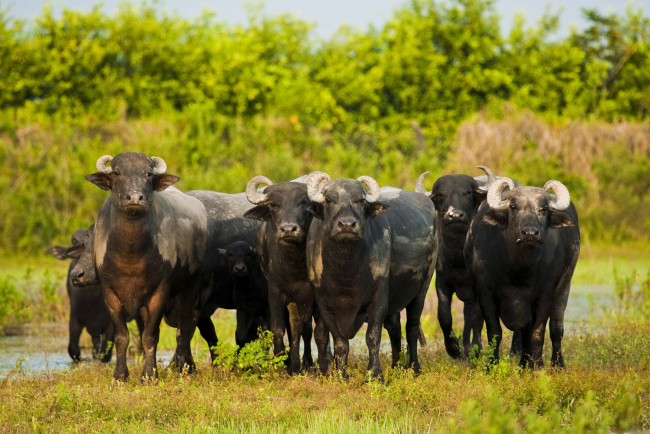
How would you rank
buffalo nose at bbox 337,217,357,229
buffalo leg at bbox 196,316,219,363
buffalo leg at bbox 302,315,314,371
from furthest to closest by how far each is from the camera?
1. buffalo leg at bbox 196,316,219,363
2. buffalo leg at bbox 302,315,314,371
3. buffalo nose at bbox 337,217,357,229

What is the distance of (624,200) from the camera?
2336cm

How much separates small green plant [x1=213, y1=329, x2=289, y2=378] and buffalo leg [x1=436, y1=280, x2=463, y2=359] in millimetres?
2046

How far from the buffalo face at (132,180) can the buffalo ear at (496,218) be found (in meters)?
2.79

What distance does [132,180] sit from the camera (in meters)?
8.91

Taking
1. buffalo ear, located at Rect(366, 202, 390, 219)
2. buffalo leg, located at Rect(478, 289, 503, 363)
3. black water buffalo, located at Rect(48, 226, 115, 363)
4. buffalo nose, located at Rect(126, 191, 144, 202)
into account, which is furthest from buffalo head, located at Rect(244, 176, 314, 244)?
black water buffalo, located at Rect(48, 226, 115, 363)

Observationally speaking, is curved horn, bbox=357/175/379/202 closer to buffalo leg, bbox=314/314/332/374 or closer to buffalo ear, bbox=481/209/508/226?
buffalo ear, bbox=481/209/508/226

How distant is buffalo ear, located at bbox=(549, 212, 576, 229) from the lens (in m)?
9.31

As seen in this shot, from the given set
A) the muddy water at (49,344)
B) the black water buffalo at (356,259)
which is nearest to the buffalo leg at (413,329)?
the black water buffalo at (356,259)

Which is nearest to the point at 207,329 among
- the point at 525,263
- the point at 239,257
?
the point at 239,257

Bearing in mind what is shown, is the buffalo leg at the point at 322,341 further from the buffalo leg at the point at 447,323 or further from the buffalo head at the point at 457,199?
the buffalo head at the point at 457,199

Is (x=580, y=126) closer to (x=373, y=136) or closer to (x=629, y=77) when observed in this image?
(x=373, y=136)

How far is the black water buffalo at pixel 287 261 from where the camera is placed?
368 inches

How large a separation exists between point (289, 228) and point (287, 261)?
564mm

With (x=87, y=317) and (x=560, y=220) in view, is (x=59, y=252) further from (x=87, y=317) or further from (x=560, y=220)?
(x=560, y=220)
